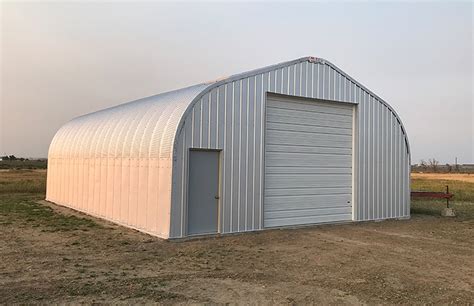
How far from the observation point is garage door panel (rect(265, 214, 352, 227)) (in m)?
14.1

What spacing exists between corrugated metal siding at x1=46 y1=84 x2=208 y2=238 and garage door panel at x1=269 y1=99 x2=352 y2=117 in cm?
278

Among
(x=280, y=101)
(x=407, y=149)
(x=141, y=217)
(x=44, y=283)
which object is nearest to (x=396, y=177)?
(x=407, y=149)

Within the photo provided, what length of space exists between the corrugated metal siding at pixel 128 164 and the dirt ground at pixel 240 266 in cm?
94

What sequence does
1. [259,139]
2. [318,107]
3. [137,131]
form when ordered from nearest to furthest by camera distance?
1. [259,139]
2. [137,131]
3. [318,107]

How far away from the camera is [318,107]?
615 inches

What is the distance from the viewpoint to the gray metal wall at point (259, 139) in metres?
12.2

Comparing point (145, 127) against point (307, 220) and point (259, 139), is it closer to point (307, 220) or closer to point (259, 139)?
point (259, 139)

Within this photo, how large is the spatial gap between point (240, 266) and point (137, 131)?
22.8 ft

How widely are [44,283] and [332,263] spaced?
19.1ft

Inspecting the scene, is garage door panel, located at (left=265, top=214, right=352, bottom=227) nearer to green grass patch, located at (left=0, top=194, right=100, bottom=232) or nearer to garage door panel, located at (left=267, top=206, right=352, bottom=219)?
garage door panel, located at (left=267, top=206, right=352, bottom=219)

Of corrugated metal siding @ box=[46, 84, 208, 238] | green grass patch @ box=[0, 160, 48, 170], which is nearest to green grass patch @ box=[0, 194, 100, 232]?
corrugated metal siding @ box=[46, 84, 208, 238]

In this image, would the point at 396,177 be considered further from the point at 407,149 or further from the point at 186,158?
the point at 186,158

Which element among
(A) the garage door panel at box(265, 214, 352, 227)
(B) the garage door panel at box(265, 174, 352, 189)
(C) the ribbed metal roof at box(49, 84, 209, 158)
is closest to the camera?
(C) the ribbed metal roof at box(49, 84, 209, 158)

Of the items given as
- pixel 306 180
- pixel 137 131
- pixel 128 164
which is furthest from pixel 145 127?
pixel 306 180
